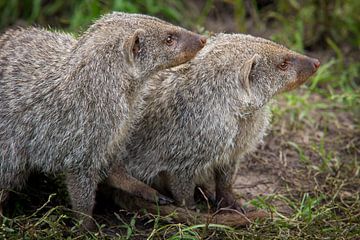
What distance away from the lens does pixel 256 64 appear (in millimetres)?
4055

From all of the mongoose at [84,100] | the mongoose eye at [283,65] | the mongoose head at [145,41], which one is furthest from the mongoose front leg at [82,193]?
the mongoose eye at [283,65]

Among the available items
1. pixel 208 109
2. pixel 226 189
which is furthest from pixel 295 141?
pixel 208 109

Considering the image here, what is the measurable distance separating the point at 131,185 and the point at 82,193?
293mm

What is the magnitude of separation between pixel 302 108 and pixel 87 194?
7.39 ft

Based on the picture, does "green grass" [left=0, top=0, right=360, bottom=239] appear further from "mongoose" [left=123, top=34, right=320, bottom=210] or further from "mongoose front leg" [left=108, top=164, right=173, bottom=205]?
"mongoose" [left=123, top=34, right=320, bottom=210]

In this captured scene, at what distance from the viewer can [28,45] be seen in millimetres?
4176

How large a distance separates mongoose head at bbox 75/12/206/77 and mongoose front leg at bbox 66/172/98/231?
61cm

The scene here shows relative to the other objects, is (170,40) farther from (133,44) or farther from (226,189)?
(226,189)

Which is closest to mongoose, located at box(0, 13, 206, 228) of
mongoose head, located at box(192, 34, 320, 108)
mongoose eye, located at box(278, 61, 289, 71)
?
mongoose head, located at box(192, 34, 320, 108)

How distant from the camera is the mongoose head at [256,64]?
4.01 m

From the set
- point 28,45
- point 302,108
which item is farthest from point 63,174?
point 302,108

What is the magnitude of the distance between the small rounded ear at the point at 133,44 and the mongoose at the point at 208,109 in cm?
39

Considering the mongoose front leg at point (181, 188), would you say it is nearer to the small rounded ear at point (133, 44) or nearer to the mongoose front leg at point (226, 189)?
the mongoose front leg at point (226, 189)

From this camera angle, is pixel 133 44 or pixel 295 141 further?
pixel 295 141
